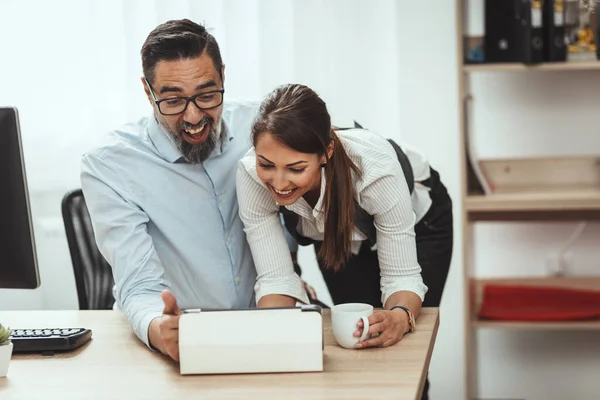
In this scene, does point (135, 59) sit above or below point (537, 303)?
above

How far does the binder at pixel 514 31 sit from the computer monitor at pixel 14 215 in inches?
72.5

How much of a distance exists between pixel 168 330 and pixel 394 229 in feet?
1.86

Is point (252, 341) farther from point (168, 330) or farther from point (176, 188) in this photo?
point (176, 188)

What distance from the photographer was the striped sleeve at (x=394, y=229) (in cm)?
185

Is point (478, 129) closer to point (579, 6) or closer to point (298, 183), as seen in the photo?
point (579, 6)

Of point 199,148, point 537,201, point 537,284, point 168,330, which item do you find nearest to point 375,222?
point 199,148

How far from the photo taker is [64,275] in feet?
11.5

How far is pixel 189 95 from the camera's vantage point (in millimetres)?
1938

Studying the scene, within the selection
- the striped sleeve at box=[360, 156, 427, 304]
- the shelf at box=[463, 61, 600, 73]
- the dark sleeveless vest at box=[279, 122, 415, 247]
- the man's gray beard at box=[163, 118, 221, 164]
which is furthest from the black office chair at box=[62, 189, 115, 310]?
the shelf at box=[463, 61, 600, 73]

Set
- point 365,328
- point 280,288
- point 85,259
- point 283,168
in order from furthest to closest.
Answer: point 85,259, point 280,288, point 283,168, point 365,328

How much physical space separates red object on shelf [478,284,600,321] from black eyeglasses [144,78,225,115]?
4.89 feet

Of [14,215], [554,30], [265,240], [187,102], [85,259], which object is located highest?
[554,30]

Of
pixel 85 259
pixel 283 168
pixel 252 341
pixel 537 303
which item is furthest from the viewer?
pixel 537 303

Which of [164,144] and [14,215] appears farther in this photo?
[164,144]
